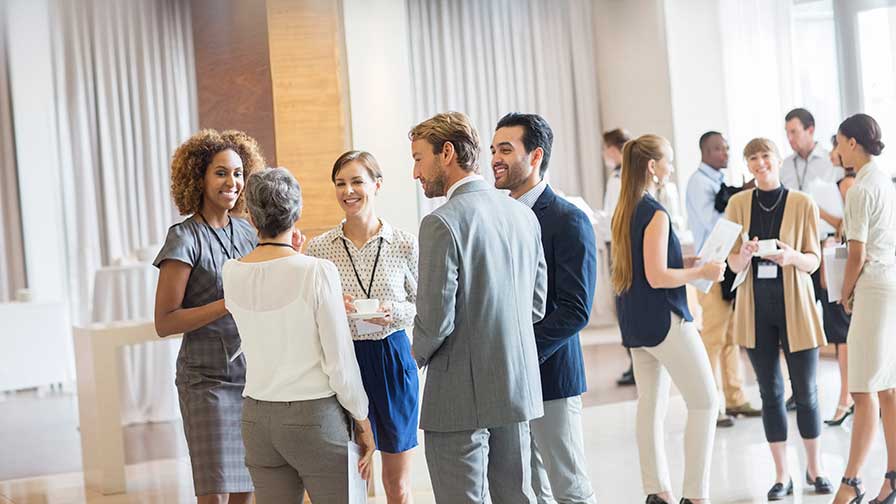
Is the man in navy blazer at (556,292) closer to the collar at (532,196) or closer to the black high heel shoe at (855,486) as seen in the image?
the collar at (532,196)

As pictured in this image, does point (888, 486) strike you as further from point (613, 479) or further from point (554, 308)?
point (554, 308)

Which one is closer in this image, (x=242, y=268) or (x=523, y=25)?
(x=242, y=268)

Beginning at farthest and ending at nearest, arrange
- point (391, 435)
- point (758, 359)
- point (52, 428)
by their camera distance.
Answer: point (52, 428), point (758, 359), point (391, 435)

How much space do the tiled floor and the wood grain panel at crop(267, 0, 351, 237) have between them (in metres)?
1.39

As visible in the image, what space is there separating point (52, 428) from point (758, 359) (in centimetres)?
511

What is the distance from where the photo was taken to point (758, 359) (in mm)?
4508

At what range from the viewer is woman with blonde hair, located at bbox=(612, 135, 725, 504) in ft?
13.4

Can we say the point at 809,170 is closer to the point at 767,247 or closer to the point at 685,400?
the point at 767,247

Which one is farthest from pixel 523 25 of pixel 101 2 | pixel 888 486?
pixel 888 486

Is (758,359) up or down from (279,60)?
down

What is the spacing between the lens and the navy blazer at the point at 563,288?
10.6ft

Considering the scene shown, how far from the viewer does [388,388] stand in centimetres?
365

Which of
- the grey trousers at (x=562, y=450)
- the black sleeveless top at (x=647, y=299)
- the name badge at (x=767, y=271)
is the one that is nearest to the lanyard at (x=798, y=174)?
the name badge at (x=767, y=271)

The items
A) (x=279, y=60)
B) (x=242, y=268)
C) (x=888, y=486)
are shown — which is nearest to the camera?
(x=242, y=268)
